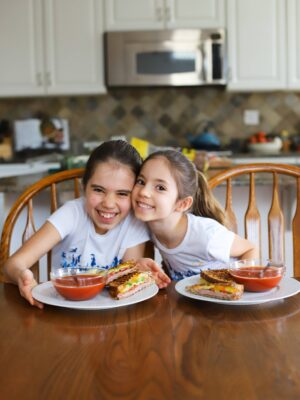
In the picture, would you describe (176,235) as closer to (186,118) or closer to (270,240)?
(270,240)

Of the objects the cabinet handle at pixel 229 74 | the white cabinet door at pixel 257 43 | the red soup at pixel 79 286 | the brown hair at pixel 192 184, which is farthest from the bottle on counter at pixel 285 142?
the red soup at pixel 79 286

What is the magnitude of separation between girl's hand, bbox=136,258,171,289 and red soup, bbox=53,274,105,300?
17cm

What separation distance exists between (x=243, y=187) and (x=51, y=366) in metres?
1.78

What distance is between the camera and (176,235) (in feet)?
5.02

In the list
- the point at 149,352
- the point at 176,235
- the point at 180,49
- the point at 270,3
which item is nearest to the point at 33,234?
the point at 176,235

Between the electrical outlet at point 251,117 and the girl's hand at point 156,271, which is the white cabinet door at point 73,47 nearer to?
the electrical outlet at point 251,117

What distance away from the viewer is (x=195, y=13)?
14.7 feet

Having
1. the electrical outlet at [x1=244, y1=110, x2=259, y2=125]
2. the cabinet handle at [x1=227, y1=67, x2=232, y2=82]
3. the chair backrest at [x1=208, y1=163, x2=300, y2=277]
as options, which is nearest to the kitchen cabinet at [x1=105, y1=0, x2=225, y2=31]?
the cabinet handle at [x1=227, y1=67, x2=232, y2=82]

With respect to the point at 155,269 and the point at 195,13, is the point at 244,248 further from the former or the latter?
the point at 195,13

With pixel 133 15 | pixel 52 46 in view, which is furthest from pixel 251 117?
pixel 52 46

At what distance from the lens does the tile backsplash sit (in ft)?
16.3

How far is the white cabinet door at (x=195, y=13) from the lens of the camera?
14.6ft

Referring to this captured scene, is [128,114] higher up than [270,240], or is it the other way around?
[128,114]

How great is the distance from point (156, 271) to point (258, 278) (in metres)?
0.24
